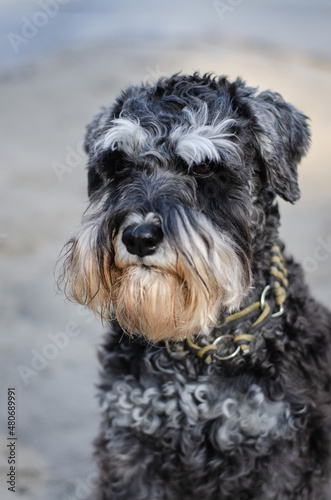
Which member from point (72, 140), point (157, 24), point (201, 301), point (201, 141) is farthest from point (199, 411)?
point (157, 24)

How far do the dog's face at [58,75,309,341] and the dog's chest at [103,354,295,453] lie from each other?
32 centimetres

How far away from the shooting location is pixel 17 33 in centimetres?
1282

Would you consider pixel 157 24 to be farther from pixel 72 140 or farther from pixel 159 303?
pixel 159 303

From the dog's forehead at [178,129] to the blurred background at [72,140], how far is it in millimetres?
1139

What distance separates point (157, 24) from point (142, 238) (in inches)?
515

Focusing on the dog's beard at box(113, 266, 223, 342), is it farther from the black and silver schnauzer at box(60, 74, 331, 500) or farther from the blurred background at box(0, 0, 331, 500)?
the blurred background at box(0, 0, 331, 500)

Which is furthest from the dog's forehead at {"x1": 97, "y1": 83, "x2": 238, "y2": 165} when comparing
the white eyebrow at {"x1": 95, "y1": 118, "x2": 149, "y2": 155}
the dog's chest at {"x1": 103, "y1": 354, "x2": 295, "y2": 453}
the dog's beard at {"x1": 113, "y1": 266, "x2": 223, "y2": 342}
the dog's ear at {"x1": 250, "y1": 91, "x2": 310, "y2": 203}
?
the dog's chest at {"x1": 103, "y1": 354, "x2": 295, "y2": 453}

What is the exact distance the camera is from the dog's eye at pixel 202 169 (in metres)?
2.56

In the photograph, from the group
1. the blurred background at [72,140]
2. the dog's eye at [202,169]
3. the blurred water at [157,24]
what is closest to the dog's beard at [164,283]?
the dog's eye at [202,169]

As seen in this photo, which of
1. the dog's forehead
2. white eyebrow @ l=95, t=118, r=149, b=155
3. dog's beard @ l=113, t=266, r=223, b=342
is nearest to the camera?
dog's beard @ l=113, t=266, r=223, b=342

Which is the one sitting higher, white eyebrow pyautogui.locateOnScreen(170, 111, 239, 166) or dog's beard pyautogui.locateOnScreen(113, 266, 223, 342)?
white eyebrow pyautogui.locateOnScreen(170, 111, 239, 166)

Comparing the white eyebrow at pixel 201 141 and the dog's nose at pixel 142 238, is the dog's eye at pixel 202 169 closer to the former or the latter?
the white eyebrow at pixel 201 141

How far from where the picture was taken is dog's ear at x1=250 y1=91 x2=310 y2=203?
9.01 feet

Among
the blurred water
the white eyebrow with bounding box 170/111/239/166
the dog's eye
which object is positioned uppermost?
the blurred water
